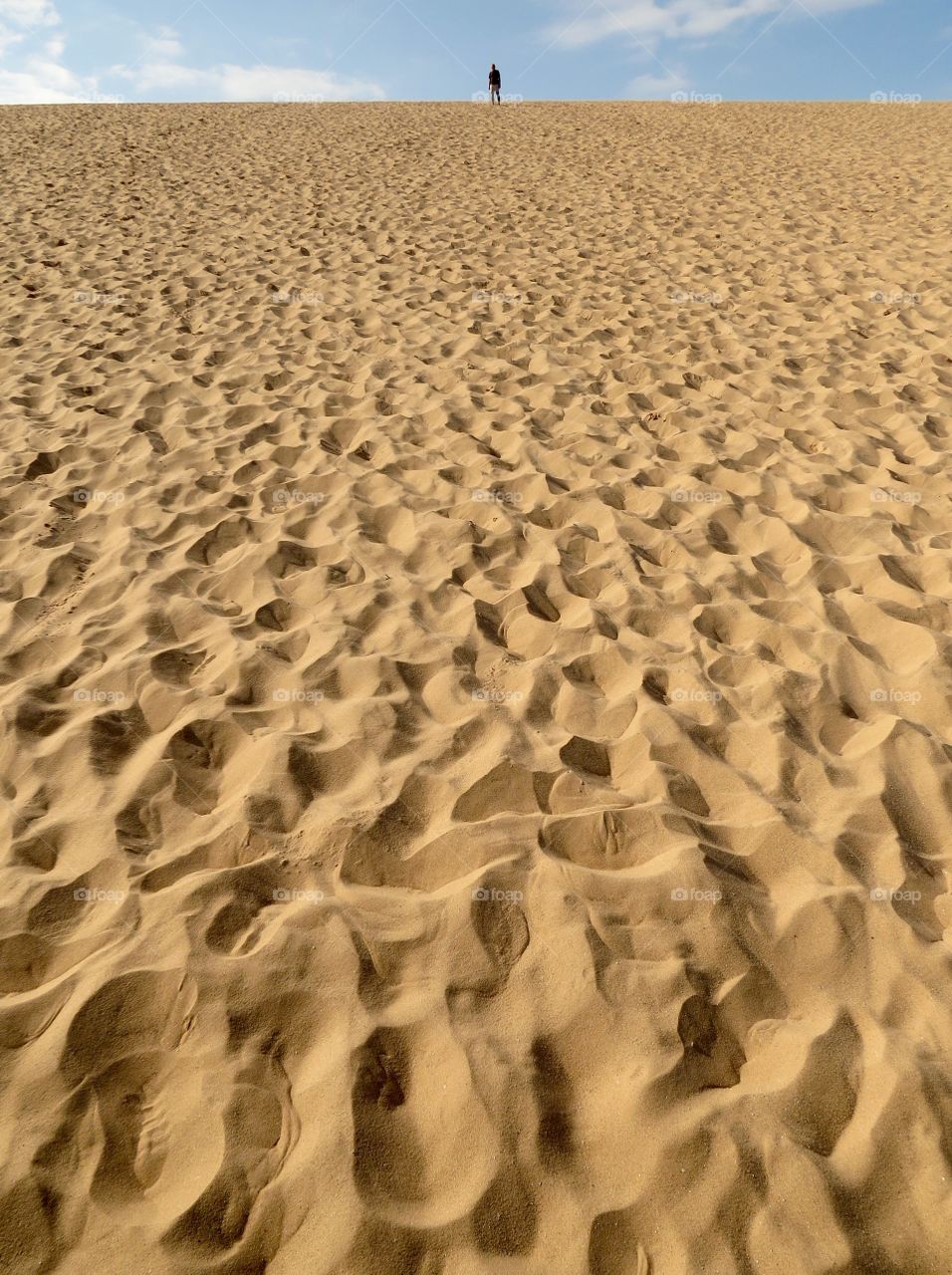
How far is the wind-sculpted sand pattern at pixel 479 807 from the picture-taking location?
5.54ft

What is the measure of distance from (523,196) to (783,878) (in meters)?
11.6

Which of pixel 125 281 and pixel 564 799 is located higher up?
pixel 125 281

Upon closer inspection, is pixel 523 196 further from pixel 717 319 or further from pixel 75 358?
pixel 75 358

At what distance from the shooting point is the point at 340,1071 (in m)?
1.85

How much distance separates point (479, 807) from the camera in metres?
2.51

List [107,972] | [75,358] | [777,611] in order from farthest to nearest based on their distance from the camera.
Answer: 1. [75,358]
2. [777,611]
3. [107,972]

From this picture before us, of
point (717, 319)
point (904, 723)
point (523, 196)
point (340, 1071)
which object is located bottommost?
point (340, 1071)

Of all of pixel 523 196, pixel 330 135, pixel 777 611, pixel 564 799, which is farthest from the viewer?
pixel 330 135

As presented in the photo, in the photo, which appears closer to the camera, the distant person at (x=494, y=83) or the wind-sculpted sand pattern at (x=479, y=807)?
the wind-sculpted sand pattern at (x=479, y=807)

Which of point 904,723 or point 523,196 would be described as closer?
point 904,723

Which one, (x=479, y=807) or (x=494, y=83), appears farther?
(x=494, y=83)

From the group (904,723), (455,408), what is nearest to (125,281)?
(455,408)

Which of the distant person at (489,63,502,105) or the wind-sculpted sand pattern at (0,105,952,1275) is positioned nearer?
the wind-sculpted sand pattern at (0,105,952,1275)

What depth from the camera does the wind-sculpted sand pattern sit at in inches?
66.4
